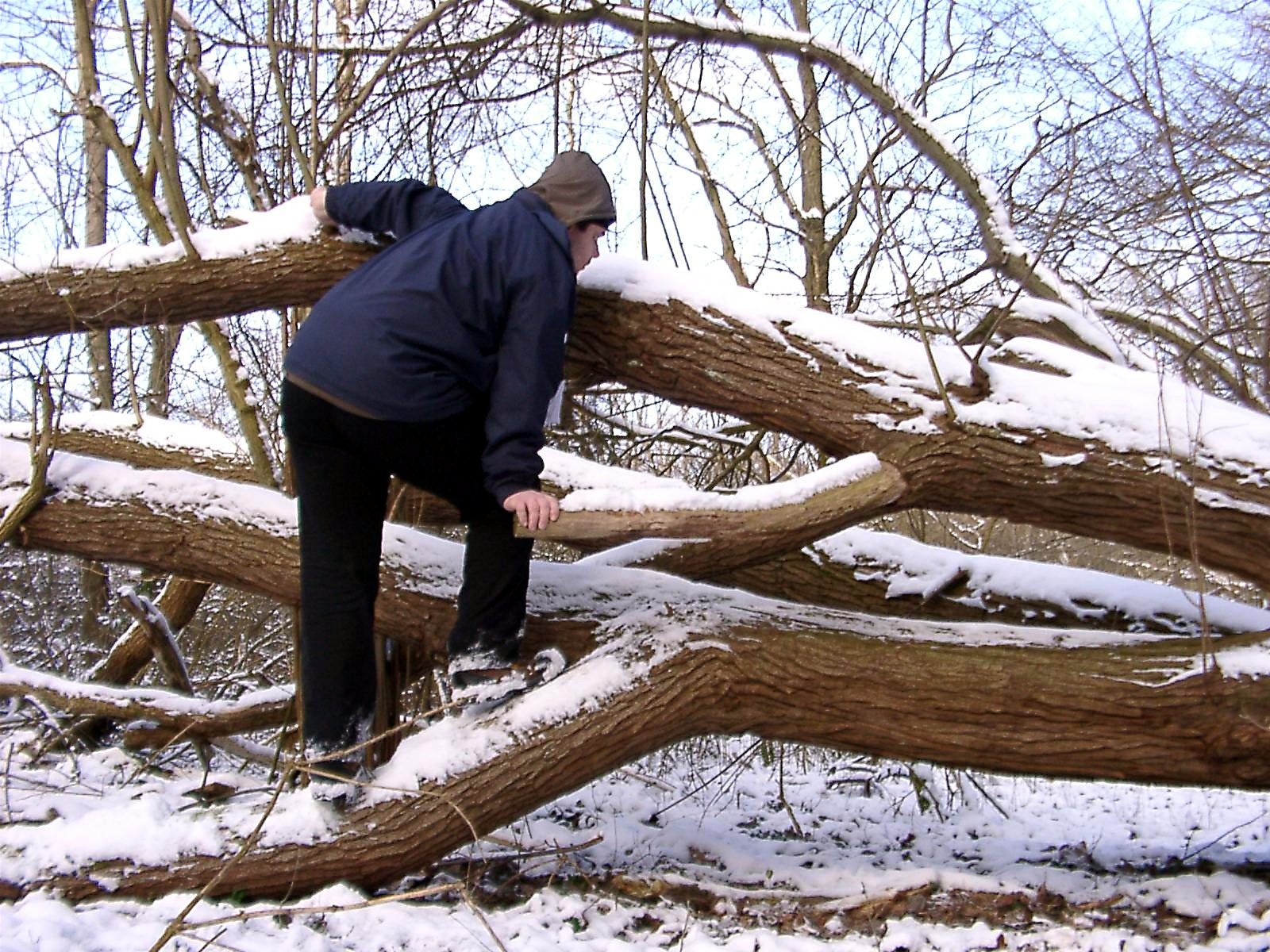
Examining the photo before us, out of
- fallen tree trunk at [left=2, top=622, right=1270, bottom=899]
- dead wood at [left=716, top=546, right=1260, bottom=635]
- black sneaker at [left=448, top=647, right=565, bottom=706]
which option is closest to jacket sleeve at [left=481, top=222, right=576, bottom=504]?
black sneaker at [left=448, top=647, right=565, bottom=706]

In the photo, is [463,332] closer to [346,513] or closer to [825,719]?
[346,513]

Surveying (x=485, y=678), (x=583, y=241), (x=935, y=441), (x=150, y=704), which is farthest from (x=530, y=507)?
(x=150, y=704)

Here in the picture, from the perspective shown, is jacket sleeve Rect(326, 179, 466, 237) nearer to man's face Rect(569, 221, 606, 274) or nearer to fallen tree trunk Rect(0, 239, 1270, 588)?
fallen tree trunk Rect(0, 239, 1270, 588)

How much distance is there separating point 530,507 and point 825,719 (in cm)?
119

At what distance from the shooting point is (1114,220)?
6.26m

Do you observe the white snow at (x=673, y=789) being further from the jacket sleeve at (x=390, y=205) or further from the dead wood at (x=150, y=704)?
the jacket sleeve at (x=390, y=205)

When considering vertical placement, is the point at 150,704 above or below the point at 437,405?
below

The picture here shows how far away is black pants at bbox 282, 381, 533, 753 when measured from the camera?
8.34 feet

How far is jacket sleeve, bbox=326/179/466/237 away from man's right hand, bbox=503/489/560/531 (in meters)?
0.87

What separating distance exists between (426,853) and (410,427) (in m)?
1.19

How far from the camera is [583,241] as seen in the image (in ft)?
9.07

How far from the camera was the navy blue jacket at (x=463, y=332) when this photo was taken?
241 cm

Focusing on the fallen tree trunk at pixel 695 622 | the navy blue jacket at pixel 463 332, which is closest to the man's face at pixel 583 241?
the navy blue jacket at pixel 463 332

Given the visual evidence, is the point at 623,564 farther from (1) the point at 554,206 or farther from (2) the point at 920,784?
(2) the point at 920,784
